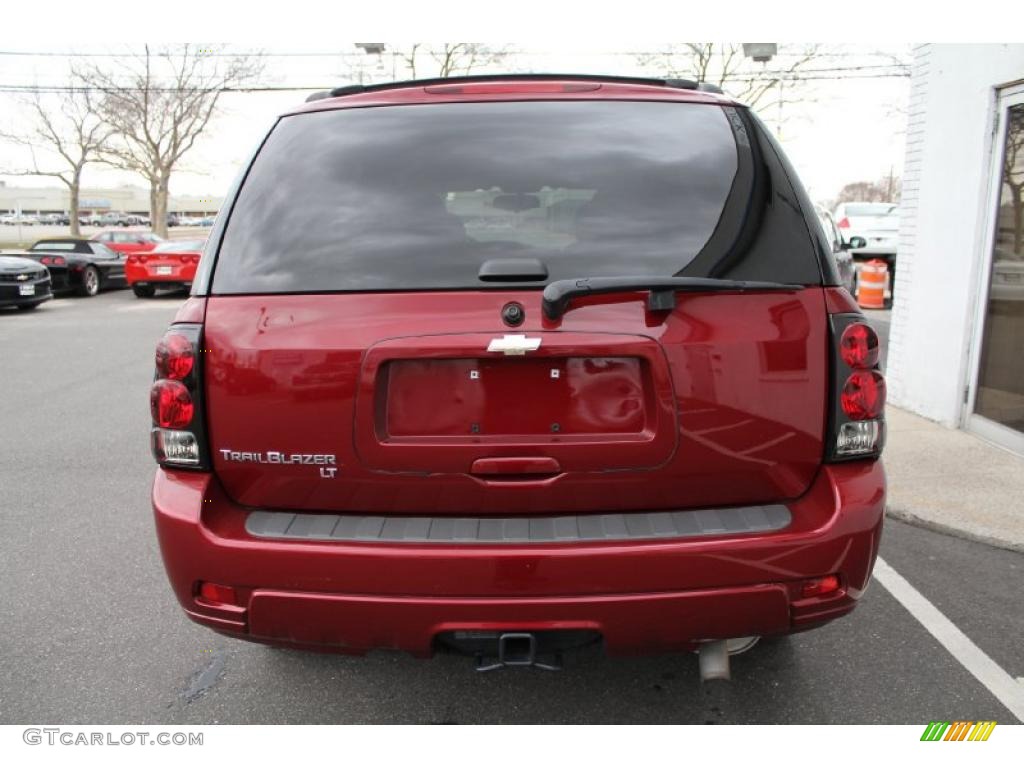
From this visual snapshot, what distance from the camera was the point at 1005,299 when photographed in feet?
18.6

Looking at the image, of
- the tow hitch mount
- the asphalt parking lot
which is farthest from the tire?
the tow hitch mount

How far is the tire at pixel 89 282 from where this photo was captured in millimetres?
19000

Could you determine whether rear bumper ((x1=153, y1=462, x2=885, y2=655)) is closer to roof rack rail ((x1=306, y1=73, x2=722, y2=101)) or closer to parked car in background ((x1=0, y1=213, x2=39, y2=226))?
roof rack rail ((x1=306, y1=73, x2=722, y2=101))

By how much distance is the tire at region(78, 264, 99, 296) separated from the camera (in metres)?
19.0

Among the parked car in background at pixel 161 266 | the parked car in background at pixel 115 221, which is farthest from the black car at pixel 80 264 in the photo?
the parked car in background at pixel 115 221

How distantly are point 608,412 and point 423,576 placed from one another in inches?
25.7

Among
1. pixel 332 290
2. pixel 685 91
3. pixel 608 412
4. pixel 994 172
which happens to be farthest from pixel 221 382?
pixel 994 172

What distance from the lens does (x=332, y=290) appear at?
6.89 ft

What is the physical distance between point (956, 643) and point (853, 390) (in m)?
1.61

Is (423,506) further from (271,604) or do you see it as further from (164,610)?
(164,610)

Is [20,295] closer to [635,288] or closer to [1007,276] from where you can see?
[1007,276]

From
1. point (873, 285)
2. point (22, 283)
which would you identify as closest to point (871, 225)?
point (873, 285)

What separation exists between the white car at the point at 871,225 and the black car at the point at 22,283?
57.3 ft

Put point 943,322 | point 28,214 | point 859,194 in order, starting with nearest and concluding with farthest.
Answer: point 943,322 < point 859,194 < point 28,214
